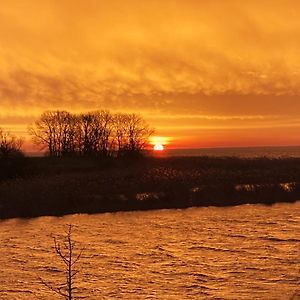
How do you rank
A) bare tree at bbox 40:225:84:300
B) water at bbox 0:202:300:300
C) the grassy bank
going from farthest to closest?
1. the grassy bank
2. water at bbox 0:202:300:300
3. bare tree at bbox 40:225:84:300

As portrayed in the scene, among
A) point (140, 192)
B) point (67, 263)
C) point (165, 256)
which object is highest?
point (140, 192)

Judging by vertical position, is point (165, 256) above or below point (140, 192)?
below

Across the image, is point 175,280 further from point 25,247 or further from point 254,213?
point 254,213

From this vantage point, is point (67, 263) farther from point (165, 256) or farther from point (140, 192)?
point (140, 192)

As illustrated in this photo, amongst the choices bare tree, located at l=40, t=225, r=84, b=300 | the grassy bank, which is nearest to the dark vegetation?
the grassy bank

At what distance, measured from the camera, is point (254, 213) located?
96.3 ft

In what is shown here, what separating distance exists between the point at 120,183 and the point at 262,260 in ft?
74.0

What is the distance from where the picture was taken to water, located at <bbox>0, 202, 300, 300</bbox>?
14680 mm

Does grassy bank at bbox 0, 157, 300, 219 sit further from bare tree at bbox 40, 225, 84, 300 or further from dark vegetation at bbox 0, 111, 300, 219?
bare tree at bbox 40, 225, 84, 300

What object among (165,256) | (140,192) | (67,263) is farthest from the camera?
(140,192)

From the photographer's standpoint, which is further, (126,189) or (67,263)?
(126,189)

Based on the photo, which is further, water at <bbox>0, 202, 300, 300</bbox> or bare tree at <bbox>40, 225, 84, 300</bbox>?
water at <bbox>0, 202, 300, 300</bbox>

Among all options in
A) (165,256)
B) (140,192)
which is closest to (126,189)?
(140,192)

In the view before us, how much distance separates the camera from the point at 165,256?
744 inches
